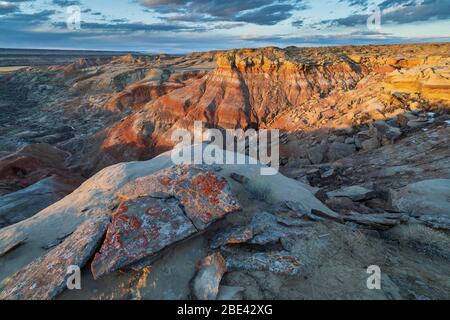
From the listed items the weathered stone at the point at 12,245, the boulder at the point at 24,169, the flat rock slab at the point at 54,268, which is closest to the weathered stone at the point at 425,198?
the flat rock slab at the point at 54,268

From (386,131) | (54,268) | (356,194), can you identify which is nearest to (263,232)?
(54,268)

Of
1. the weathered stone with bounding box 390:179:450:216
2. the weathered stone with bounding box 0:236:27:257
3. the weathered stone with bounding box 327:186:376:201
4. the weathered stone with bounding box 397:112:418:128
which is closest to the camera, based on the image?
the weathered stone with bounding box 0:236:27:257

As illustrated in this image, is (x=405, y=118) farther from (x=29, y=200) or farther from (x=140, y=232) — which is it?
(x=29, y=200)

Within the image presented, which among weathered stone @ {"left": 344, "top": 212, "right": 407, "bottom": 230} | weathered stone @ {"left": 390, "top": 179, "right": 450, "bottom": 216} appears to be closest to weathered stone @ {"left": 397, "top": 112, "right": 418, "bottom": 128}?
weathered stone @ {"left": 390, "top": 179, "right": 450, "bottom": 216}

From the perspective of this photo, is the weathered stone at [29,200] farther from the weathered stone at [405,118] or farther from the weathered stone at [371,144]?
the weathered stone at [405,118]

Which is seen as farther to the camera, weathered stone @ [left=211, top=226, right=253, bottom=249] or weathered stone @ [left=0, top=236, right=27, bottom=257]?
weathered stone @ [left=0, top=236, right=27, bottom=257]

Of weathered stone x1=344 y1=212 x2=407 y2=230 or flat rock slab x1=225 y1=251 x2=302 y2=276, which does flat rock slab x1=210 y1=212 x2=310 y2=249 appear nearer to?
flat rock slab x1=225 y1=251 x2=302 y2=276
